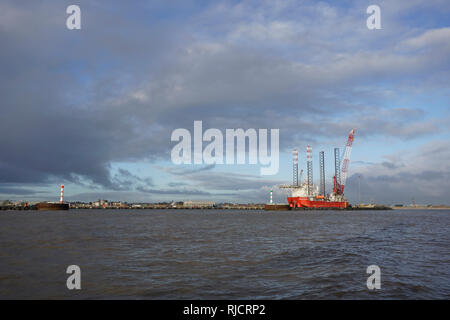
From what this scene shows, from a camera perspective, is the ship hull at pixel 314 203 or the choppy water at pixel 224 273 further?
the ship hull at pixel 314 203

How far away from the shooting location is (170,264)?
17766 millimetres

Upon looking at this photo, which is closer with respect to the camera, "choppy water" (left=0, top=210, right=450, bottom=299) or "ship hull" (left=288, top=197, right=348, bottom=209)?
"choppy water" (left=0, top=210, right=450, bottom=299)

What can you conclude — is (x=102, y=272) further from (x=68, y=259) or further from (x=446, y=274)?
(x=446, y=274)

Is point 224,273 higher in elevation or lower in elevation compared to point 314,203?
higher

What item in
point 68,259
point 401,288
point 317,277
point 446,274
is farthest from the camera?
point 68,259

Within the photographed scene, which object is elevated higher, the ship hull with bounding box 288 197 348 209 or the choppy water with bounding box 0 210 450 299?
the choppy water with bounding box 0 210 450 299

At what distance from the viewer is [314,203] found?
17900 centimetres

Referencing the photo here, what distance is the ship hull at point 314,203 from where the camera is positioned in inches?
7057

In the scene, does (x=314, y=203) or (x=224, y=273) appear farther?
(x=314, y=203)

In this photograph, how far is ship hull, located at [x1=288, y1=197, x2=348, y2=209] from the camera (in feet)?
588

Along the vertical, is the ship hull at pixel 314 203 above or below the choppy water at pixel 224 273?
below
